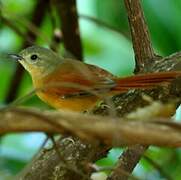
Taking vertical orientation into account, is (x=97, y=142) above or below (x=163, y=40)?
below

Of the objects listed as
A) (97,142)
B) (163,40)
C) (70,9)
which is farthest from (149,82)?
(70,9)

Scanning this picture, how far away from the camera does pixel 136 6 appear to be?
225cm

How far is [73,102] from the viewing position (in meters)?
2.64

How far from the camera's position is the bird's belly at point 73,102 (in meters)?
2.60

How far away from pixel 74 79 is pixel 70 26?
33.4 inches

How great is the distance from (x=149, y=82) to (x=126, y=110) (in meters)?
0.20

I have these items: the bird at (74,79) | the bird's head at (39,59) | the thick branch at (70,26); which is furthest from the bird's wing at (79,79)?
the thick branch at (70,26)

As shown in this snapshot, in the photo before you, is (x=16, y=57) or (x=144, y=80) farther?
(x=16, y=57)

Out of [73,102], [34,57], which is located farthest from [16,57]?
[73,102]

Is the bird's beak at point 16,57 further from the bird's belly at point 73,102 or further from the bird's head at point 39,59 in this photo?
the bird's belly at point 73,102

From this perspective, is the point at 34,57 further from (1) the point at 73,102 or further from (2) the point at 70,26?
(1) the point at 73,102

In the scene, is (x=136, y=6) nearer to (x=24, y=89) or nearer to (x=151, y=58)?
(x=151, y=58)

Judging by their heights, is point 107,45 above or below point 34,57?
above

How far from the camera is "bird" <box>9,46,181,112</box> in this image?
1923 mm
